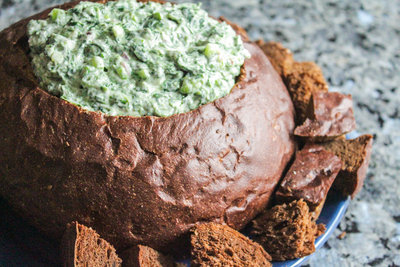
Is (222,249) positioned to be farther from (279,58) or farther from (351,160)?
(279,58)

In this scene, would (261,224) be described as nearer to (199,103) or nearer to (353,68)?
(199,103)

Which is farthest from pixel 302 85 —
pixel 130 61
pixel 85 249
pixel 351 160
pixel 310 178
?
pixel 85 249

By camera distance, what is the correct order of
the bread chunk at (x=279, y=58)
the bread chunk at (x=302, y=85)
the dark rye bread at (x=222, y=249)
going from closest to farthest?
the dark rye bread at (x=222, y=249), the bread chunk at (x=302, y=85), the bread chunk at (x=279, y=58)

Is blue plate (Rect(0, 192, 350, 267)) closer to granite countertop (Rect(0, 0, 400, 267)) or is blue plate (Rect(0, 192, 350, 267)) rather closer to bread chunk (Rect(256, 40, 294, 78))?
granite countertop (Rect(0, 0, 400, 267))

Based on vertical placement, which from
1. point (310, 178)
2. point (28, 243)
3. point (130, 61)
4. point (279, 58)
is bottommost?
point (28, 243)

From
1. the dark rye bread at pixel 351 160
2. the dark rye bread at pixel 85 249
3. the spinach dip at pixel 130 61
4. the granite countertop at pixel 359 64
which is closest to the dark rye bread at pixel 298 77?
the dark rye bread at pixel 351 160

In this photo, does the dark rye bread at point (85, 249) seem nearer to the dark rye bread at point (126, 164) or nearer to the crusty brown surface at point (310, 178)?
the dark rye bread at point (126, 164)
